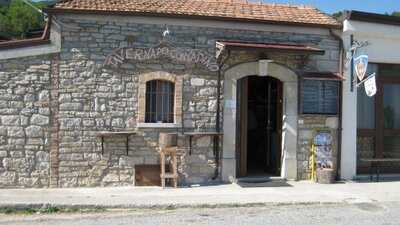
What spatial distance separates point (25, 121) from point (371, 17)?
27.4 feet

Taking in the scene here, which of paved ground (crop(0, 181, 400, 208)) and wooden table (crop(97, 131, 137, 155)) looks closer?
paved ground (crop(0, 181, 400, 208))

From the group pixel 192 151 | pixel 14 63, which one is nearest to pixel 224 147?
pixel 192 151

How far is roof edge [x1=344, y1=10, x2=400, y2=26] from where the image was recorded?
41.6 ft

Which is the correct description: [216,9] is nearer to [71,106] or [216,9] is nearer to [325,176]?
[71,106]

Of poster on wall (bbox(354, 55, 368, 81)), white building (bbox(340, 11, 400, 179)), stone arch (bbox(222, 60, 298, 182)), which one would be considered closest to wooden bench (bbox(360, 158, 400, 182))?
white building (bbox(340, 11, 400, 179))

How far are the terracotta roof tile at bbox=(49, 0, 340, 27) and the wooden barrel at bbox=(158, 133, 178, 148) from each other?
2.65 m

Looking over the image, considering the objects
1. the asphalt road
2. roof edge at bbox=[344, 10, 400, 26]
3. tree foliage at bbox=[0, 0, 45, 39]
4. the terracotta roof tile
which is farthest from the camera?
tree foliage at bbox=[0, 0, 45, 39]

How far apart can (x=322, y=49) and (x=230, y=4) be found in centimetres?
280

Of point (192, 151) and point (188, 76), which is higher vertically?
point (188, 76)

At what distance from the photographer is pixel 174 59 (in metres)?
11.9

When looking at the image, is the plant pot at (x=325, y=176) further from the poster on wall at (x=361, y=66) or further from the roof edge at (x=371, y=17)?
the roof edge at (x=371, y=17)

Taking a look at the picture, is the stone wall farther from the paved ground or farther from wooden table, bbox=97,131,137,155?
wooden table, bbox=97,131,137,155

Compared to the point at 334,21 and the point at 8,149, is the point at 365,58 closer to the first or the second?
the point at 334,21

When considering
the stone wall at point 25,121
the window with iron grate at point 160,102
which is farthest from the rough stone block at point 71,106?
the window with iron grate at point 160,102
